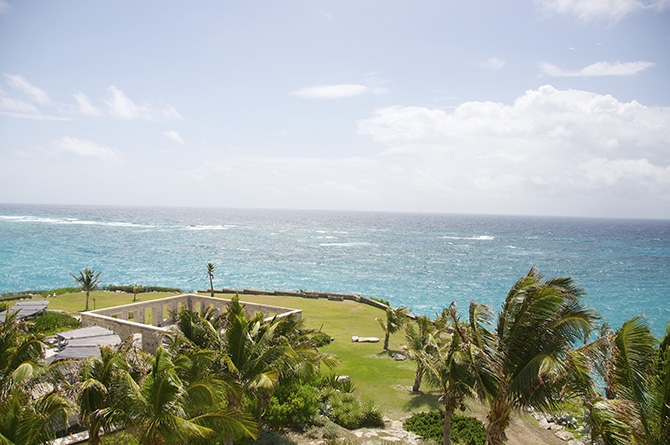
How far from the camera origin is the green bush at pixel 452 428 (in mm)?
16631

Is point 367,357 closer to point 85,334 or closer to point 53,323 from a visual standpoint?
point 85,334

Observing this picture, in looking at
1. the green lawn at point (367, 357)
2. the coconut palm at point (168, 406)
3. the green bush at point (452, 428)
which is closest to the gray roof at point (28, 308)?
the green lawn at point (367, 357)

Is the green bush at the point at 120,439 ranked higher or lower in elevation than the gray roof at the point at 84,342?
lower

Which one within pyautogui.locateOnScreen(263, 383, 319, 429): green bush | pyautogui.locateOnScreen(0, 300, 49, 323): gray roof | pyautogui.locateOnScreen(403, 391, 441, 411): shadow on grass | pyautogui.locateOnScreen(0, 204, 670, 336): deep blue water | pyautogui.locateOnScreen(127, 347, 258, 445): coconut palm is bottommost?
pyautogui.locateOnScreen(0, 204, 670, 336): deep blue water

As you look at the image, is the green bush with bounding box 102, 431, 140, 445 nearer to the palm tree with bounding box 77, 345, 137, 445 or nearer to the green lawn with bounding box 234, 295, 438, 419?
the palm tree with bounding box 77, 345, 137, 445

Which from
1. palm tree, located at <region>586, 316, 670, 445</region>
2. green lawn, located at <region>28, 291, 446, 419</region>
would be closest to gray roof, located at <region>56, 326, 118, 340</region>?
green lawn, located at <region>28, 291, 446, 419</region>

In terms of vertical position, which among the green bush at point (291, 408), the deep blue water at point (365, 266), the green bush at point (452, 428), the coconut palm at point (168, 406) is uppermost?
the coconut palm at point (168, 406)

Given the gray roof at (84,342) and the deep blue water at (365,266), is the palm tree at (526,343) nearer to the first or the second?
the gray roof at (84,342)

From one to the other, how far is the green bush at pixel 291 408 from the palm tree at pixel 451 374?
4.95 meters

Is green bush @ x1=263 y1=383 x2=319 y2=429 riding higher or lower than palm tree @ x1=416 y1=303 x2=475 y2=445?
lower

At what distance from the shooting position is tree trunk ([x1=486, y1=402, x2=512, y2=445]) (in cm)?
1120

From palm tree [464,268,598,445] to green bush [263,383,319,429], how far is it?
24.9 ft

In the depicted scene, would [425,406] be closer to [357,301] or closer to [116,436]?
[116,436]

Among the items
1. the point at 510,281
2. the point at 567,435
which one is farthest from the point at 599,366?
the point at 510,281
